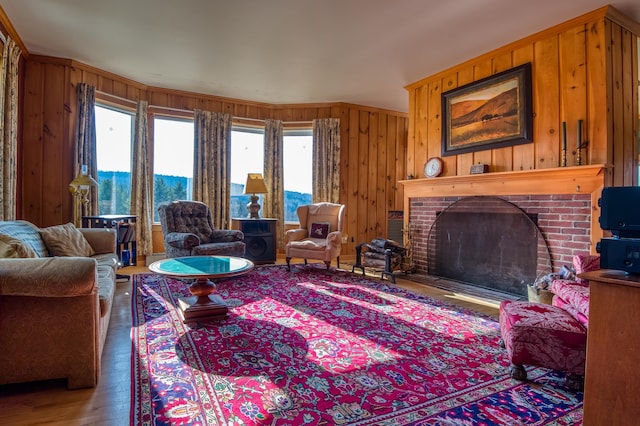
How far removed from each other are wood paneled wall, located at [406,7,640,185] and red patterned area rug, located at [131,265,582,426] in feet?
5.79

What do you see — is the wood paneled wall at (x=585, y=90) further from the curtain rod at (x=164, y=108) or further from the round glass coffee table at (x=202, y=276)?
the curtain rod at (x=164, y=108)

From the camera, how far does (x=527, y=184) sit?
3398 mm

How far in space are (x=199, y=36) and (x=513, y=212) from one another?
3804mm

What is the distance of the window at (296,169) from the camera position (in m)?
6.15

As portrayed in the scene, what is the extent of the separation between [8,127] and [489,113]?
5.08 metres

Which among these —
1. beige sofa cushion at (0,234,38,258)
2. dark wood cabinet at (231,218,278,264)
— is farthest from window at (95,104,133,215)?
beige sofa cushion at (0,234,38,258)

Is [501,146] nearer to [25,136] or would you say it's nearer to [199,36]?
[199,36]

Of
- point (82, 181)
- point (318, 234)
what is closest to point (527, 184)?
point (318, 234)

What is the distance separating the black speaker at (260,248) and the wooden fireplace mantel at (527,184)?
2.26 meters

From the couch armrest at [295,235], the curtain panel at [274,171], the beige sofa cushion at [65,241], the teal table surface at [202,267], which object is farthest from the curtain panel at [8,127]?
the curtain panel at [274,171]

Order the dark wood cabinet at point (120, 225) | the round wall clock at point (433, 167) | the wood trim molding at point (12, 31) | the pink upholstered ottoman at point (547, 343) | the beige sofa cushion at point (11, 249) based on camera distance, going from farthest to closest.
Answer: the round wall clock at point (433, 167) < the dark wood cabinet at point (120, 225) < the wood trim molding at point (12, 31) < the beige sofa cushion at point (11, 249) < the pink upholstered ottoman at point (547, 343)

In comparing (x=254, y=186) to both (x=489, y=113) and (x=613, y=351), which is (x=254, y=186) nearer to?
(x=489, y=113)

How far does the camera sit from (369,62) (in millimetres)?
4203

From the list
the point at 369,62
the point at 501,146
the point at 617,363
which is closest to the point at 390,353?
the point at 617,363
